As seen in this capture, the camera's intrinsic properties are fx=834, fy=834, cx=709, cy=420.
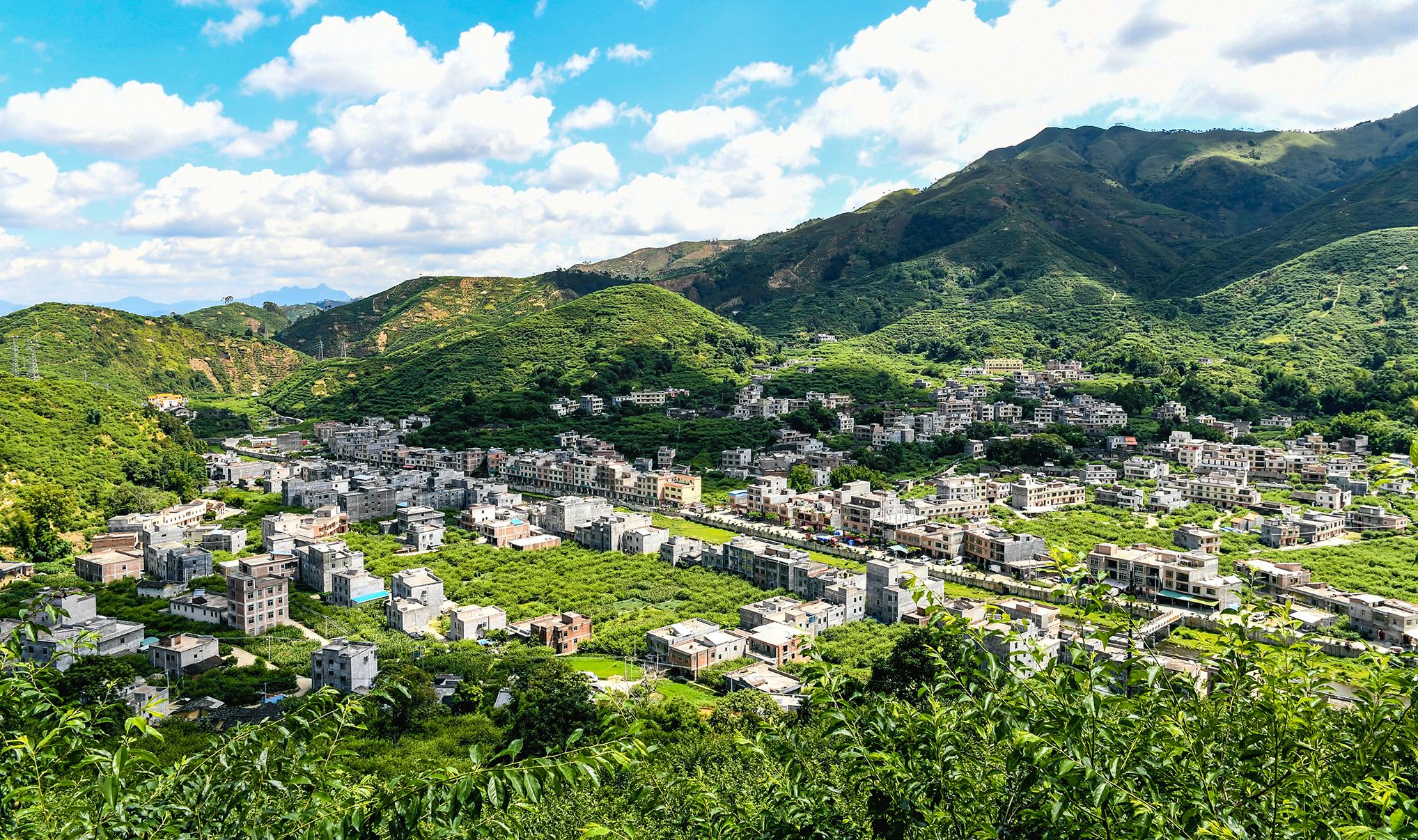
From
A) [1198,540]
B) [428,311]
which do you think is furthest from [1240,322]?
[428,311]

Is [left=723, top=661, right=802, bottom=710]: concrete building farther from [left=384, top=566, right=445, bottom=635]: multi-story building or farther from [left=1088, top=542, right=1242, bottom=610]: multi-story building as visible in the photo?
[left=1088, top=542, right=1242, bottom=610]: multi-story building

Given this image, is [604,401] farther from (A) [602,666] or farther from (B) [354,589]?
(A) [602,666]

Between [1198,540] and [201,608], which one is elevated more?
[201,608]

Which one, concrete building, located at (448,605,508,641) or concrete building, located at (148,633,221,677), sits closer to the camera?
concrete building, located at (148,633,221,677)

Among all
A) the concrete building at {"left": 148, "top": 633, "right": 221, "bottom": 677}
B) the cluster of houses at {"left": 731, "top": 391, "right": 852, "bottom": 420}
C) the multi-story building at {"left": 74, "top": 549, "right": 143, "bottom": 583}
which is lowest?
the concrete building at {"left": 148, "top": 633, "right": 221, "bottom": 677}

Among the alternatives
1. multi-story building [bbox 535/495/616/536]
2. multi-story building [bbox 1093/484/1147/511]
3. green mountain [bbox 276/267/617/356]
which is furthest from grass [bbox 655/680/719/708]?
green mountain [bbox 276/267/617/356]

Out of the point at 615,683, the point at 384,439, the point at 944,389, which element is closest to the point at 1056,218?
the point at 944,389

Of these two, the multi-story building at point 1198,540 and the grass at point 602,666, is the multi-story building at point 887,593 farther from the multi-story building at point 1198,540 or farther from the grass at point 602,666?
the multi-story building at point 1198,540
